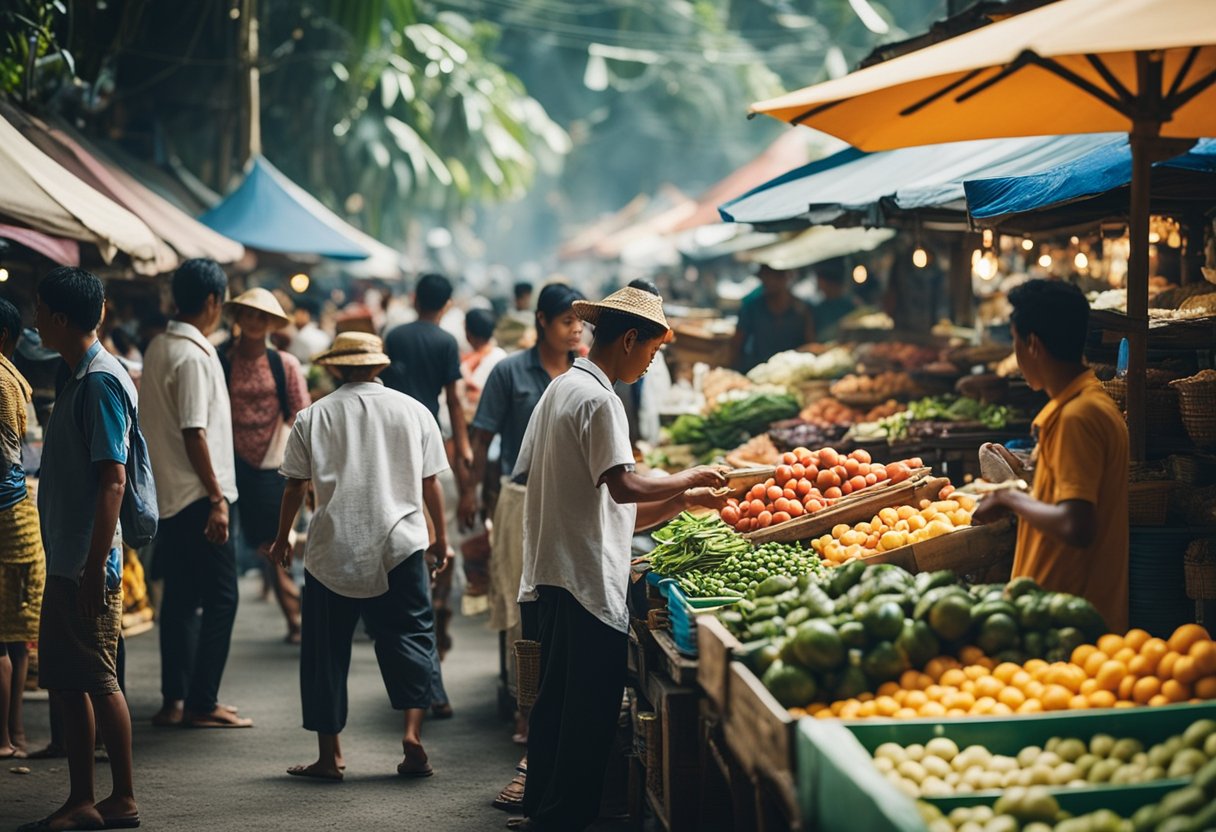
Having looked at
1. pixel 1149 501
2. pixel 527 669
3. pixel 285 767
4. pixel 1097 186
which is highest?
pixel 1097 186

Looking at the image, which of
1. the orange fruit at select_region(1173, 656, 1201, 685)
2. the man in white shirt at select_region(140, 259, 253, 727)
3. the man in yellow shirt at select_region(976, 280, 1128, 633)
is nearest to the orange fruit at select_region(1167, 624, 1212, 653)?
the orange fruit at select_region(1173, 656, 1201, 685)

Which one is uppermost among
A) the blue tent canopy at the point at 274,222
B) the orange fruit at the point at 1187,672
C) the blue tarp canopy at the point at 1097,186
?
the blue tent canopy at the point at 274,222

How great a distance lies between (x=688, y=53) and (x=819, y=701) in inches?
1810

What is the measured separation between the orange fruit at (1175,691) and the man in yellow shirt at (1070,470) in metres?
0.46

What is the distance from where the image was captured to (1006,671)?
3.96 metres

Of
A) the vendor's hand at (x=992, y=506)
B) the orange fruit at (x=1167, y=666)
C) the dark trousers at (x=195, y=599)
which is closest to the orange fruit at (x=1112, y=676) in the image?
the orange fruit at (x=1167, y=666)

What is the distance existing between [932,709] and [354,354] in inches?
137

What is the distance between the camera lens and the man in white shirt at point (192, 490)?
6.85m

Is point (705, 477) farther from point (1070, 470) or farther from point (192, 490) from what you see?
point (192, 490)

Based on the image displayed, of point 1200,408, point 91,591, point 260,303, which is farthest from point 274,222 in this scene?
point 1200,408

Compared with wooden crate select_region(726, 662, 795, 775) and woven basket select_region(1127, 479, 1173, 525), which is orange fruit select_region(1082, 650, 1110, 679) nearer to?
wooden crate select_region(726, 662, 795, 775)

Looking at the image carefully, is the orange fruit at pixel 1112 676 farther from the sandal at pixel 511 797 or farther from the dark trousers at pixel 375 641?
the dark trousers at pixel 375 641

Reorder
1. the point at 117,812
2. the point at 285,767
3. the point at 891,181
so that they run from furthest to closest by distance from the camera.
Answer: the point at 891,181 → the point at 285,767 → the point at 117,812

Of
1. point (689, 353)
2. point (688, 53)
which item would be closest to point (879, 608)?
point (689, 353)
